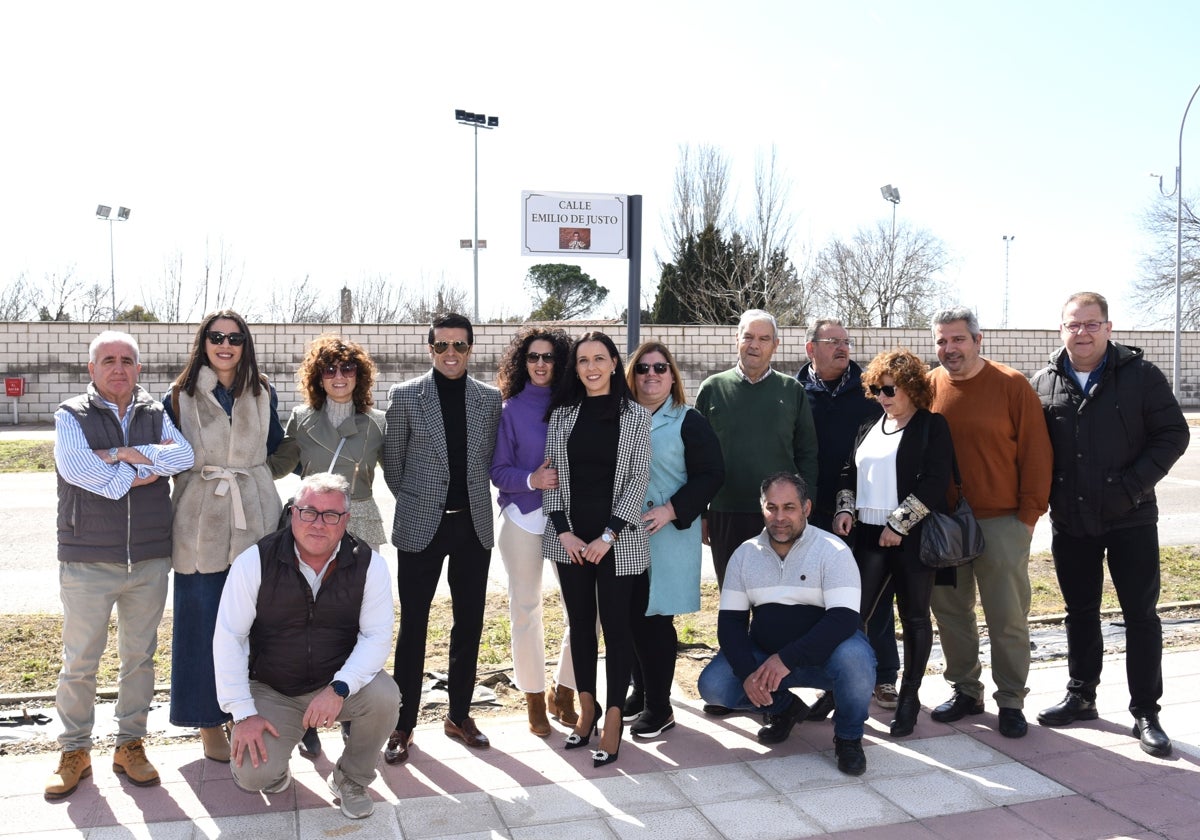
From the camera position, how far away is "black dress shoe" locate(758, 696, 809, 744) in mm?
4488

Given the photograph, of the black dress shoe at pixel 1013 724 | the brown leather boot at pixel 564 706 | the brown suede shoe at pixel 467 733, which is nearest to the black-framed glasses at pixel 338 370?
the brown suede shoe at pixel 467 733

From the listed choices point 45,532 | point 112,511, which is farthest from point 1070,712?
point 45,532

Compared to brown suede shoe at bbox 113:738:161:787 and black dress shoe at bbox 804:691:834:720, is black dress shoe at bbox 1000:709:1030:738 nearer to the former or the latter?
black dress shoe at bbox 804:691:834:720

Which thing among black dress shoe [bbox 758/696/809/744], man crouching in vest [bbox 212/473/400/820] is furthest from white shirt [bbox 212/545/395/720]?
black dress shoe [bbox 758/696/809/744]

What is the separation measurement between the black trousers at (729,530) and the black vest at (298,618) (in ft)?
6.40

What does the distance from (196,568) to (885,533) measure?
310 cm

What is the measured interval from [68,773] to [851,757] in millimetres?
3208

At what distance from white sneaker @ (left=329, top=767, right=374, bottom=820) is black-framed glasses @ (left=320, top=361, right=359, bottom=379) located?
1716mm

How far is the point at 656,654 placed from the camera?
180 inches

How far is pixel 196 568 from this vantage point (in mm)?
4141

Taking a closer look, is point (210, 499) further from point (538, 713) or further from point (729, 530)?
point (729, 530)

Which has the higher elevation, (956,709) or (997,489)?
(997,489)

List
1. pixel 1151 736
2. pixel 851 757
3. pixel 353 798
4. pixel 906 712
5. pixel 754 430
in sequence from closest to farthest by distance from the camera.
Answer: pixel 353 798 < pixel 851 757 < pixel 1151 736 < pixel 906 712 < pixel 754 430

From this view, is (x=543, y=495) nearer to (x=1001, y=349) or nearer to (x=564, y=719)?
(x=564, y=719)
